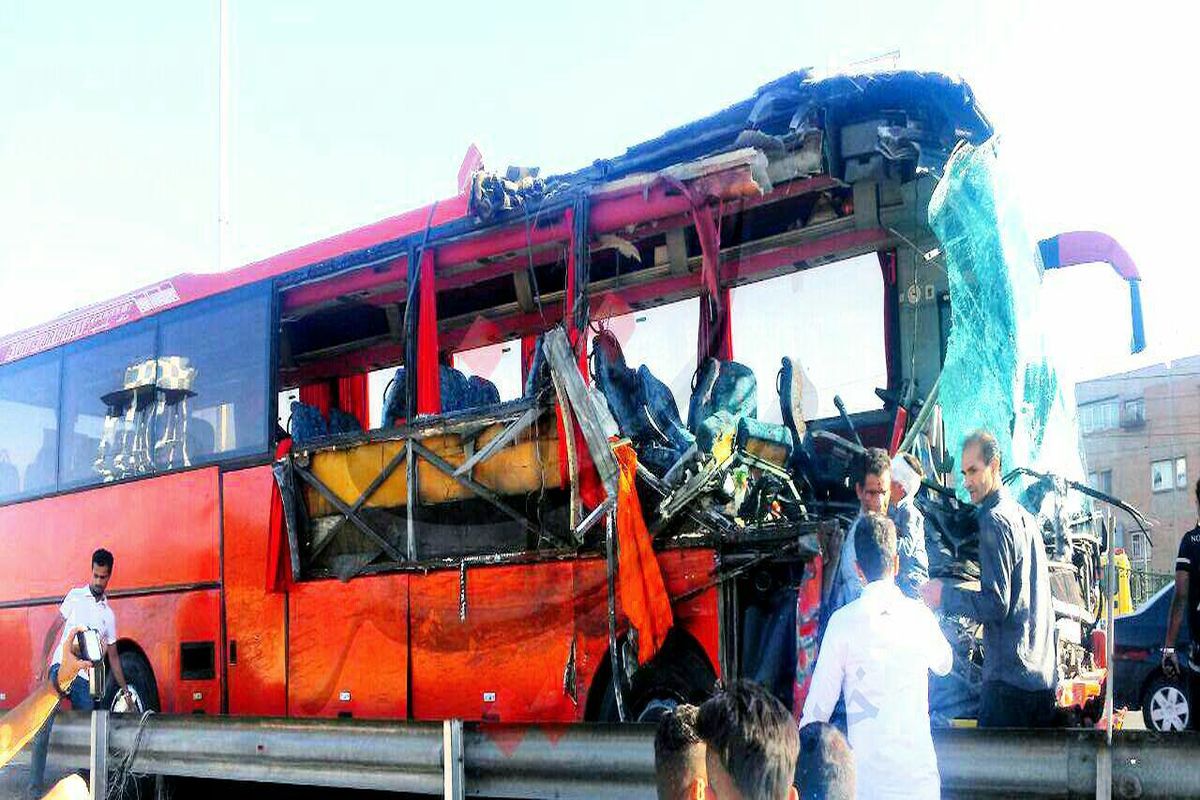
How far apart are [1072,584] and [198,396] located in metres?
6.17

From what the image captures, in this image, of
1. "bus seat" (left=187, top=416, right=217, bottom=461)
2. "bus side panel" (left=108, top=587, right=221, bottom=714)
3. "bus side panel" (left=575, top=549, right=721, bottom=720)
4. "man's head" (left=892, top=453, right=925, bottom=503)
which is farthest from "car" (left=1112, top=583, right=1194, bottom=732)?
"bus seat" (left=187, top=416, right=217, bottom=461)

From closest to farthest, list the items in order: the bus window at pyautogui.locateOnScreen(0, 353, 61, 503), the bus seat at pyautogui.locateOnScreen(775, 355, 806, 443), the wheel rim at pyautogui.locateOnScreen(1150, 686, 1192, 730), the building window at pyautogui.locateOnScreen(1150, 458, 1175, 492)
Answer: the bus seat at pyautogui.locateOnScreen(775, 355, 806, 443) → the bus window at pyautogui.locateOnScreen(0, 353, 61, 503) → the wheel rim at pyautogui.locateOnScreen(1150, 686, 1192, 730) → the building window at pyautogui.locateOnScreen(1150, 458, 1175, 492)

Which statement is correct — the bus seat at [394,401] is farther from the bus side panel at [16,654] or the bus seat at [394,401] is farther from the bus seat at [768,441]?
the bus side panel at [16,654]

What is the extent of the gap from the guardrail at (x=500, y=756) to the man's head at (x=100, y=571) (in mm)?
1286

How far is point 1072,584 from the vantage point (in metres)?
6.10

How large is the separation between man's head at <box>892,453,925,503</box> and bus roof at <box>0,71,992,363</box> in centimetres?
164

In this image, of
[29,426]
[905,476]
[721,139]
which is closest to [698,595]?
[905,476]

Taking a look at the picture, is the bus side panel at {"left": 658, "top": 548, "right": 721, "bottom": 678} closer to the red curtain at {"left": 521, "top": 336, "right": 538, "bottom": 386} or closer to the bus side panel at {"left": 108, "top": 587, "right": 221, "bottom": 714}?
the red curtain at {"left": 521, "top": 336, "right": 538, "bottom": 386}

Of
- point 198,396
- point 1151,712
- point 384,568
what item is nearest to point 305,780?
point 384,568

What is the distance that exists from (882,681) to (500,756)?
224 cm

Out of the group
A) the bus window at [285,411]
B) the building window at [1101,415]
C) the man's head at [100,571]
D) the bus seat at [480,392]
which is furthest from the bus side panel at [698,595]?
the building window at [1101,415]

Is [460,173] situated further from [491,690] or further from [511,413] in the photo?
[491,690]

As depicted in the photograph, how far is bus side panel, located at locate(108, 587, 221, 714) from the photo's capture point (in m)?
8.20

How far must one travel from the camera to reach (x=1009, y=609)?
4.44 meters
